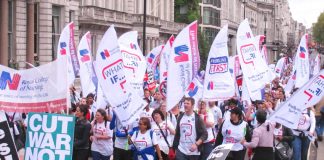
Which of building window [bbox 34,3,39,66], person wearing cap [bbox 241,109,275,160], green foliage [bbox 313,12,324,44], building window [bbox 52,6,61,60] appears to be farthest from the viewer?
green foliage [bbox 313,12,324,44]

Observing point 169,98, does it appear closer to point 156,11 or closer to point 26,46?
point 26,46

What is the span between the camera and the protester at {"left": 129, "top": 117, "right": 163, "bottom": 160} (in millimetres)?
11352

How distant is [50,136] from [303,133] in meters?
6.26

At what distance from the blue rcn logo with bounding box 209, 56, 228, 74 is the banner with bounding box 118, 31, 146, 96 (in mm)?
1582


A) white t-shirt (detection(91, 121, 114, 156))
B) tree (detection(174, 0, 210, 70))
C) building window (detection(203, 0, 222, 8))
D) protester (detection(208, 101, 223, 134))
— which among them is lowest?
white t-shirt (detection(91, 121, 114, 156))

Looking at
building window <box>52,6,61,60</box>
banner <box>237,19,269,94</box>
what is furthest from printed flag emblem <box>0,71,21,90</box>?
building window <box>52,6,61,60</box>

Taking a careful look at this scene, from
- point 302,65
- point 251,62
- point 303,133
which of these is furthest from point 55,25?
point 303,133

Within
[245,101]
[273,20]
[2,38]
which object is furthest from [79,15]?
[273,20]

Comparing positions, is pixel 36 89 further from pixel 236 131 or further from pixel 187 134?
pixel 236 131

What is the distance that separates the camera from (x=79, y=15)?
41.6 meters

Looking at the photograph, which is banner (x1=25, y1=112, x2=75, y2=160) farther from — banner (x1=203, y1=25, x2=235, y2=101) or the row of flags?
banner (x1=203, y1=25, x2=235, y2=101)

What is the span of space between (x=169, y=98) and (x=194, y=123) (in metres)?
0.92

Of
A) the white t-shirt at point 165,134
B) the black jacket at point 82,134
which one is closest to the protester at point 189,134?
the white t-shirt at point 165,134

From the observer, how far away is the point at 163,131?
12.2m
